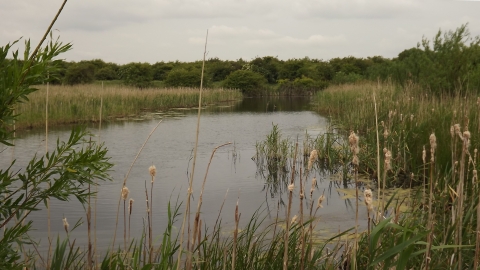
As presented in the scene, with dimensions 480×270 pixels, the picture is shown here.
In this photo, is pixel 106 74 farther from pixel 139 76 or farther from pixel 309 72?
pixel 309 72

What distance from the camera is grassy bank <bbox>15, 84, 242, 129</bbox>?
11526 mm

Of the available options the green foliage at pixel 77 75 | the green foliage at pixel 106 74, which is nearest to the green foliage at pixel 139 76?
the green foliage at pixel 106 74

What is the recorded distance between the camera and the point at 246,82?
1443 inches

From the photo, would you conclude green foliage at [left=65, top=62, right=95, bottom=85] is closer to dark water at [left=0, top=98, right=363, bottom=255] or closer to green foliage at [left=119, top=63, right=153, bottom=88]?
green foliage at [left=119, top=63, right=153, bottom=88]

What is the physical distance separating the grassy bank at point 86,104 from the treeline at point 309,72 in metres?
1.08

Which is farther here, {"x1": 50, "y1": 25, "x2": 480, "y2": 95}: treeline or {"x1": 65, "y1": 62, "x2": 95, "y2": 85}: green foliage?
{"x1": 65, "y1": 62, "x2": 95, "y2": 85}: green foliage

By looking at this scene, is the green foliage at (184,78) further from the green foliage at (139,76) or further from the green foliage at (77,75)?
the green foliage at (77,75)

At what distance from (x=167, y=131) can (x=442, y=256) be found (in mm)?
9229

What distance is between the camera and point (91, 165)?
4.65 feet

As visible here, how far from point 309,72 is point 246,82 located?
11.0 m

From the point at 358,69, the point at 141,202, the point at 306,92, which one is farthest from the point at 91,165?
the point at 358,69

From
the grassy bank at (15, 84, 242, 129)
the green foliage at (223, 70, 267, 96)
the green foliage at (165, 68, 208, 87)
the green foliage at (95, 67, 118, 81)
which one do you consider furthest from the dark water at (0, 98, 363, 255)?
the green foliage at (95, 67, 118, 81)

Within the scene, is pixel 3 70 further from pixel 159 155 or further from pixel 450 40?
pixel 450 40

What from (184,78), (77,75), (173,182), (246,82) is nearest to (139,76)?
(184,78)
